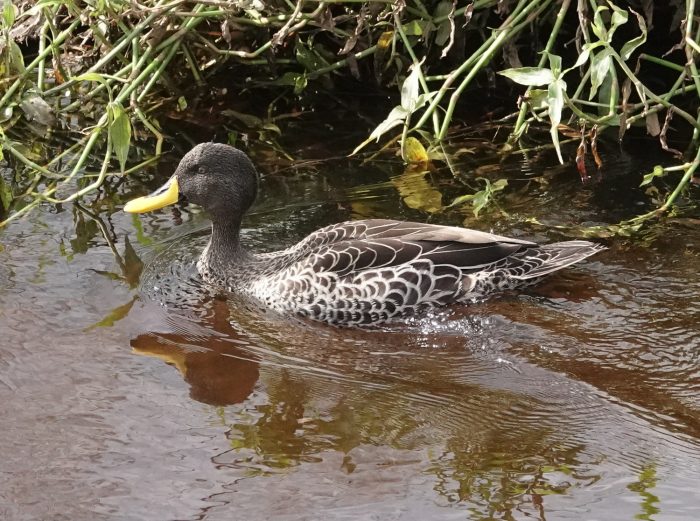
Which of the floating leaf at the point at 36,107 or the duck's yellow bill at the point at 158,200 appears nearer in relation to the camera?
the duck's yellow bill at the point at 158,200

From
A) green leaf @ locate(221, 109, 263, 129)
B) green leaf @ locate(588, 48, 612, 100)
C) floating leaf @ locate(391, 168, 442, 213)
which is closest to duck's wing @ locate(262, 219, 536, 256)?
floating leaf @ locate(391, 168, 442, 213)

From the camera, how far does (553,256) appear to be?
24.5 feet

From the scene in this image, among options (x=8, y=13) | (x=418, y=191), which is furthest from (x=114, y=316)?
(x=418, y=191)

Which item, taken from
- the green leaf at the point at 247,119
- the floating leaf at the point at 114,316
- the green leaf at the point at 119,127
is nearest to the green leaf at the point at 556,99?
the green leaf at the point at 119,127

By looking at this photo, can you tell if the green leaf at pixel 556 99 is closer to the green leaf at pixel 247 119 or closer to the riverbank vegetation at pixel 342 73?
the riverbank vegetation at pixel 342 73

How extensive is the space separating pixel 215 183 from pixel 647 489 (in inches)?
149

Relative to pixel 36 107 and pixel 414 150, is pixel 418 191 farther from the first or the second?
pixel 36 107

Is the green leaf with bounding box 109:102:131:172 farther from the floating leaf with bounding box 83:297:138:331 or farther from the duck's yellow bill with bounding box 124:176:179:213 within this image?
the floating leaf with bounding box 83:297:138:331

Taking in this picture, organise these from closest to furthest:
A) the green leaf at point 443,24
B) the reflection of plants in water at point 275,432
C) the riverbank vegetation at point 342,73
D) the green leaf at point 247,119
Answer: the reflection of plants in water at point 275,432
the riverbank vegetation at point 342,73
the green leaf at point 443,24
the green leaf at point 247,119

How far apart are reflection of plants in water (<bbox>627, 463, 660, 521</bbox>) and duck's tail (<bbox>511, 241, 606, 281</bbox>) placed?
6.97 ft

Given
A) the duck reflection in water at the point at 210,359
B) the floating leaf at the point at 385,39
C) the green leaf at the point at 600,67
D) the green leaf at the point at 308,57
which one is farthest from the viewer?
the green leaf at the point at 308,57

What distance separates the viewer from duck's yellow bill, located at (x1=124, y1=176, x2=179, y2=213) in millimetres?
7945

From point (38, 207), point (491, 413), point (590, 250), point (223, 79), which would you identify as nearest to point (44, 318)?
point (38, 207)

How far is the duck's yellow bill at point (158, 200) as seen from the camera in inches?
313
